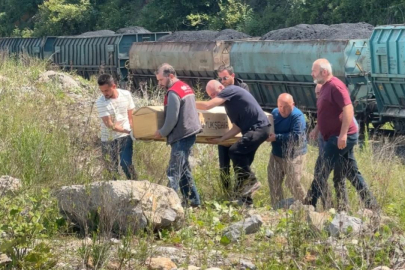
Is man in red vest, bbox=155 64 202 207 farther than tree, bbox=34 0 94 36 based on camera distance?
No

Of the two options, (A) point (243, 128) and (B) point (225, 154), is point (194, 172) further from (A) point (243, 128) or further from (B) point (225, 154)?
(A) point (243, 128)

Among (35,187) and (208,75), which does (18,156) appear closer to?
(35,187)

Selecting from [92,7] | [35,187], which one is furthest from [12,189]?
[92,7]

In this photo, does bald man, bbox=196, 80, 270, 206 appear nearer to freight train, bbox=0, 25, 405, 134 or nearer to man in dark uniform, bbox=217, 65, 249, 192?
man in dark uniform, bbox=217, 65, 249, 192

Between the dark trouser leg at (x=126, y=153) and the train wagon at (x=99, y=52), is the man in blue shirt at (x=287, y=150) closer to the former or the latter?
the dark trouser leg at (x=126, y=153)

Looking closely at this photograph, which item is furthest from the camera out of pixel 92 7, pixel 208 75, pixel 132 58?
pixel 92 7

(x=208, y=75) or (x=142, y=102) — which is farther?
(x=208, y=75)

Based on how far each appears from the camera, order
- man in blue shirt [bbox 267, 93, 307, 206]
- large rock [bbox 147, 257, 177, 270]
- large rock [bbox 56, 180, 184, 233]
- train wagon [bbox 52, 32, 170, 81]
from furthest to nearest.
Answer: train wagon [bbox 52, 32, 170, 81], man in blue shirt [bbox 267, 93, 307, 206], large rock [bbox 56, 180, 184, 233], large rock [bbox 147, 257, 177, 270]

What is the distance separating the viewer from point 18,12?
57.1 meters

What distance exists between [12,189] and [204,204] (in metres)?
2.27

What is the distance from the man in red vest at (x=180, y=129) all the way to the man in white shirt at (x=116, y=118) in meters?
0.68

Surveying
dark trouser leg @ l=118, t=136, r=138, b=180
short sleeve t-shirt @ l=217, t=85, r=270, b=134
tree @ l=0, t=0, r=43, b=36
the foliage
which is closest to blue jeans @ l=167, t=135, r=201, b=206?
short sleeve t-shirt @ l=217, t=85, r=270, b=134

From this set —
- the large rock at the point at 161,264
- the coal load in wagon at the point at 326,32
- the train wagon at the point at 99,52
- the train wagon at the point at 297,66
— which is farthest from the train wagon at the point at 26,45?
the large rock at the point at 161,264

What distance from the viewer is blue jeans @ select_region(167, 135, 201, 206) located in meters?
9.14
